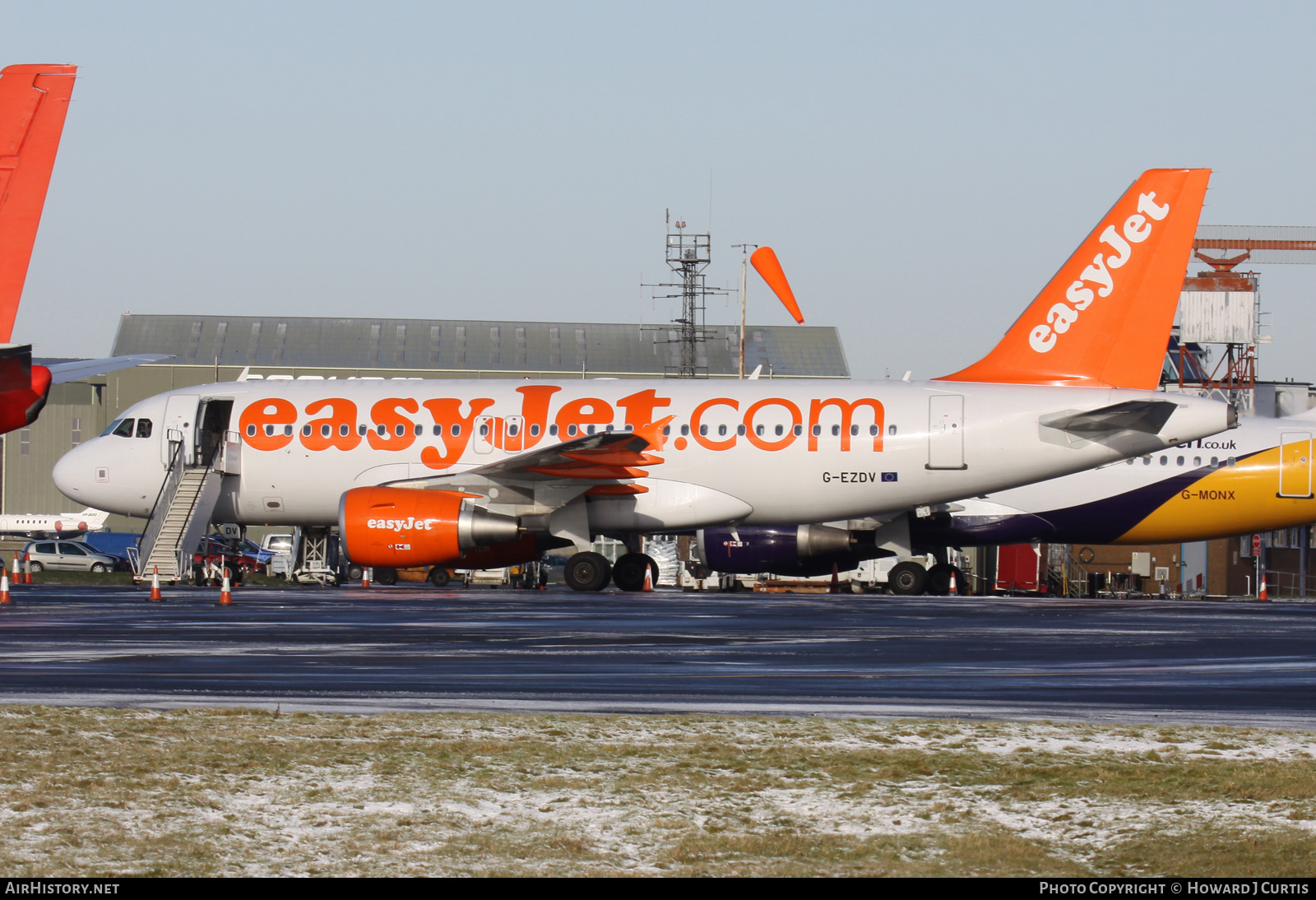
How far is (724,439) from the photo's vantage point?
1094 inches

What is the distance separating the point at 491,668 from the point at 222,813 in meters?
6.59

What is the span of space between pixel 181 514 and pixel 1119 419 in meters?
18.3

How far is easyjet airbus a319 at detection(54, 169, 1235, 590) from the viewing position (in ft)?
86.3

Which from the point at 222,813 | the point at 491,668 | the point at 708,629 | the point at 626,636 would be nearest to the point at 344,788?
the point at 222,813

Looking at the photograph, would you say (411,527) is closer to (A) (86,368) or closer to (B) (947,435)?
(A) (86,368)

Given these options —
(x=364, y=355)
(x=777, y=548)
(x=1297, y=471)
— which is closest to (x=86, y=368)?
(x=777, y=548)

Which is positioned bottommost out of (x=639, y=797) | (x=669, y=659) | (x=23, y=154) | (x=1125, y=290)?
(x=639, y=797)

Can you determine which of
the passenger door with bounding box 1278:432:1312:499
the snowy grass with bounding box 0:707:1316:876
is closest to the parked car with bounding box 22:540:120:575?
the passenger door with bounding box 1278:432:1312:499

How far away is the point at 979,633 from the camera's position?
697 inches

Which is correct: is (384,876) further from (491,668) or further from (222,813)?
(491,668)

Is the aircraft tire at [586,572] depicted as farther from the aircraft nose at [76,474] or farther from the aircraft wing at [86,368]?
the aircraft nose at [76,474]

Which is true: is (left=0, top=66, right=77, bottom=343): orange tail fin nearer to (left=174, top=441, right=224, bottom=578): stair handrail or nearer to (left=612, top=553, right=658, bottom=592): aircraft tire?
(left=174, top=441, right=224, bottom=578): stair handrail

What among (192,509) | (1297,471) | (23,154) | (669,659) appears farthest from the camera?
(1297,471)

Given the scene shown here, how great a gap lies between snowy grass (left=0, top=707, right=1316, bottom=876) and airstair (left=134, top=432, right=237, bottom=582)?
2036 cm
